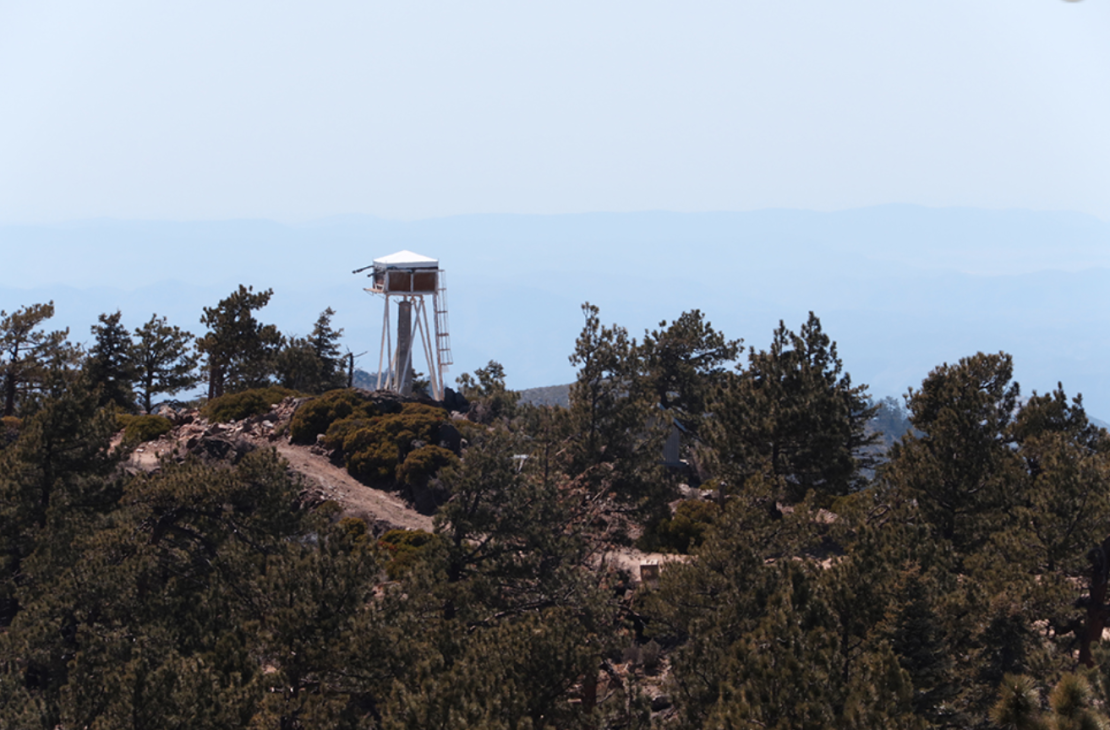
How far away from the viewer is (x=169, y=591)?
792 inches

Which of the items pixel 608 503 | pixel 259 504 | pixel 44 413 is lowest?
pixel 608 503

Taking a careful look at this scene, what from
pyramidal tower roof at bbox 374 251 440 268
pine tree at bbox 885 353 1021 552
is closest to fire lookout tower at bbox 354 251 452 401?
pyramidal tower roof at bbox 374 251 440 268

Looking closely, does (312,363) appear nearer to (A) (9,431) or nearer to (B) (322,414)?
(B) (322,414)

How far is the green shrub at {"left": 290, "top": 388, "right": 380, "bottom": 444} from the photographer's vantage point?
45.0 metres

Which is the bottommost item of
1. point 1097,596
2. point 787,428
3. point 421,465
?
point 421,465

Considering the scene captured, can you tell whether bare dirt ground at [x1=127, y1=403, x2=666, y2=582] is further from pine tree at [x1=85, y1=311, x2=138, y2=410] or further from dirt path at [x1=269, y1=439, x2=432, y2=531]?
pine tree at [x1=85, y1=311, x2=138, y2=410]

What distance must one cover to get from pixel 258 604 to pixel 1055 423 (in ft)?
94.8

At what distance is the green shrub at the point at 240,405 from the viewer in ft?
155

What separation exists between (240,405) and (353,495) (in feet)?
48.4

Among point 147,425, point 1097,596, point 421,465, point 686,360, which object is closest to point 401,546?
point 421,465

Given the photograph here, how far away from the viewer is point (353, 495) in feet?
121

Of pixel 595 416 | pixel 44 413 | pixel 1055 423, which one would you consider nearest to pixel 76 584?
pixel 44 413

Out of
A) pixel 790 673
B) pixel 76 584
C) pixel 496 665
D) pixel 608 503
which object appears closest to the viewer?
pixel 790 673

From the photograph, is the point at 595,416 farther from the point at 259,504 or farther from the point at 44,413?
the point at 44,413
